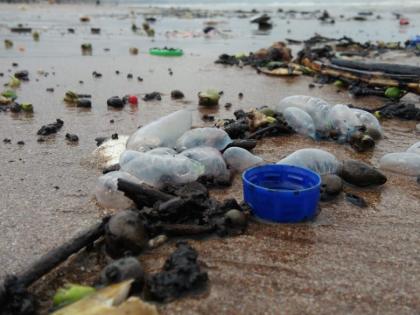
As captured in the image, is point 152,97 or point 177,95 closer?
point 152,97

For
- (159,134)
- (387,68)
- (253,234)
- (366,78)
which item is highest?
(387,68)

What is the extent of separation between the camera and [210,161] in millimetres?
3574

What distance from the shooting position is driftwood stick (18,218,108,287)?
87.7 inches

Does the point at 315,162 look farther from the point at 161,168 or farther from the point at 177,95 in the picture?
A: the point at 177,95

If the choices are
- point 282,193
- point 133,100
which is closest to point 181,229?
point 282,193

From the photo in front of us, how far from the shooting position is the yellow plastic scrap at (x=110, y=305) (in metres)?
1.89

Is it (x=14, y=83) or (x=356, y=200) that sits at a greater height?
(x=14, y=83)

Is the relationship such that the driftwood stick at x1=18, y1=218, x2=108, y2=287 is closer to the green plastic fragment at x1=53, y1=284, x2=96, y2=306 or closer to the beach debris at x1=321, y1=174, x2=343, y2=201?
the green plastic fragment at x1=53, y1=284, x2=96, y2=306

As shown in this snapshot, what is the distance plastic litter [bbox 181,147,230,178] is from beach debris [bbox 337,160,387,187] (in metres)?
0.94

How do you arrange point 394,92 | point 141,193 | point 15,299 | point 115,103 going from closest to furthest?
point 15,299 < point 141,193 < point 115,103 < point 394,92

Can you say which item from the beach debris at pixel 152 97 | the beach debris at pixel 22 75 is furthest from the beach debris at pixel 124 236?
the beach debris at pixel 22 75

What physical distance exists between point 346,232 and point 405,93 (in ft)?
13.9

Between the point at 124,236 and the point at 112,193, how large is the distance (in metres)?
0.74

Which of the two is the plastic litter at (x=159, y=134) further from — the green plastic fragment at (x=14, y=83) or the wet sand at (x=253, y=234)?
→ the green plastic fragment at (x=14, y=83)
